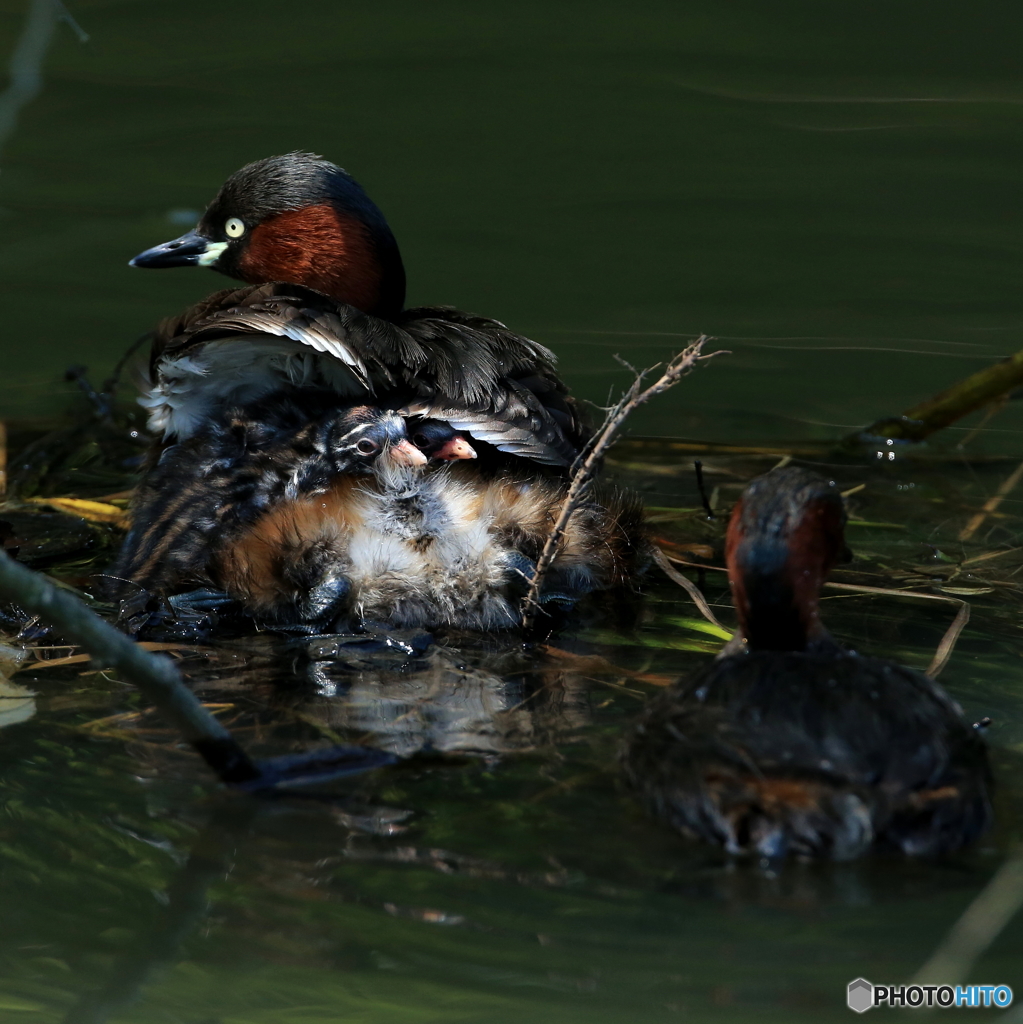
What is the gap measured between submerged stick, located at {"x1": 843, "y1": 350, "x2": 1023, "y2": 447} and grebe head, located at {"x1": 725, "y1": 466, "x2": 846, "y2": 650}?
6.11 ft

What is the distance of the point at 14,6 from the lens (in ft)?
23.1

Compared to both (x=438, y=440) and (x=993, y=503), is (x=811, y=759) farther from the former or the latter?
(x=993, y=503)

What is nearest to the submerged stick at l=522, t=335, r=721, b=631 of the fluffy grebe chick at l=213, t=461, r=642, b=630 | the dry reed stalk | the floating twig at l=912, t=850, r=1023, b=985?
the fluffy grebe chick at l=213, t=461, r=642, b=630

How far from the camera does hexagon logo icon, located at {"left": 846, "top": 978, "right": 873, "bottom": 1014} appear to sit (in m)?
2.09

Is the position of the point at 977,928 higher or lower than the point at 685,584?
lower

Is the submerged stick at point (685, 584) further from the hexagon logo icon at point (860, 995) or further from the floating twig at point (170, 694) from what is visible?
the hexagon logo icon at point (860, 995)

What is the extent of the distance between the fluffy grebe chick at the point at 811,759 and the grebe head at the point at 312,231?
6.23 ft

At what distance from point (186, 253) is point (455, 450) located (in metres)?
1.49

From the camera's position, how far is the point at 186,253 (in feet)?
14.7

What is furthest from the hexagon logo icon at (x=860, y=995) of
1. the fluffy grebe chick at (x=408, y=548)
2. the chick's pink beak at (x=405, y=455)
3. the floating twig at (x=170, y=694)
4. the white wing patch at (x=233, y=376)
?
the white wing patch at (x=233, y=376)

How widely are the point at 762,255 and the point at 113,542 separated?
3.33m

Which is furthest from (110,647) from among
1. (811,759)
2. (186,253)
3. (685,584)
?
(186,253)

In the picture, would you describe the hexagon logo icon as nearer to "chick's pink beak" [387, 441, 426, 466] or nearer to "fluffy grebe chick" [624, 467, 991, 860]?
"fluffy grebe chick" [624, 467, 991, 860]

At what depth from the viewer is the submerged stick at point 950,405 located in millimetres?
4590
